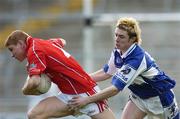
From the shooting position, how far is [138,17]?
13.8m

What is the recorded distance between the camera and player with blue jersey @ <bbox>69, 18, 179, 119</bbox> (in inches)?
243

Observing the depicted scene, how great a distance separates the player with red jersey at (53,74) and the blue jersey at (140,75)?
12.2 inches

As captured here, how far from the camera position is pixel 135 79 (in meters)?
6.33

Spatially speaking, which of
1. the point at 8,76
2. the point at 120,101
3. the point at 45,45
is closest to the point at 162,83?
the point at 45,45

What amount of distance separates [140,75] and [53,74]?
745 mm

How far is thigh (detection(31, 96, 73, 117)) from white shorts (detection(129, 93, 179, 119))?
2.05ft

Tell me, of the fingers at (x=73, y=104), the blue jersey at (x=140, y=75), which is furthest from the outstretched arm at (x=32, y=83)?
the blue jersey at (x=140, y=75)

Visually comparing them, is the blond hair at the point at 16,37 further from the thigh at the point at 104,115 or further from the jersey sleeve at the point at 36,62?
the thigh at the point at 104,115

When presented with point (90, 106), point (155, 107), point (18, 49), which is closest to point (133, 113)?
point (155, 107)

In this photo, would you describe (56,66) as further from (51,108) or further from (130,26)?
(130,26)

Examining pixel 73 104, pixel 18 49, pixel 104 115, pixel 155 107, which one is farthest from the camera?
pixel 155 107

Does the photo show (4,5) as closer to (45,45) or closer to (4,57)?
(4,57)

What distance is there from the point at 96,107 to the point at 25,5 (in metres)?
8.40

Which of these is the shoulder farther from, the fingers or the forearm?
the fingers
